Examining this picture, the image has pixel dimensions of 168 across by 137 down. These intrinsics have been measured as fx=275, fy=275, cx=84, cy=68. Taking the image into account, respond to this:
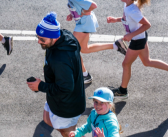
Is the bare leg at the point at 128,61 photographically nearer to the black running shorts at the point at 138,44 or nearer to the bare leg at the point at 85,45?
the black running shorts at the point at 138,44

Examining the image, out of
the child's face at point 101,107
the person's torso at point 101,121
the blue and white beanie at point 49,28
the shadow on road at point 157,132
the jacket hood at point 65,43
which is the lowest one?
the shadow on road at point 157,132

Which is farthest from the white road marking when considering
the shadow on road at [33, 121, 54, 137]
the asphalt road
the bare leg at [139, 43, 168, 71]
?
the shadow on road at [33, 121, 54, 137]

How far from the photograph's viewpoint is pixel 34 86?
3375 millimetres

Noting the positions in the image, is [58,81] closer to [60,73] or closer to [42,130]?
[60,73]

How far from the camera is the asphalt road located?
474 centimetres

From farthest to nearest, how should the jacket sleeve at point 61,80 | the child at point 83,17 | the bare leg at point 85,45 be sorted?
the bare leg at point 85,45, the child at point 83,17, the jacket sleeve at point 61,80

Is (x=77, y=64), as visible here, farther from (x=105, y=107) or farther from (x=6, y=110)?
(x=6, y=110)

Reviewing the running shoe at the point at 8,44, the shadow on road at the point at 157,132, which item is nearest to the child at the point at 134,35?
the shadow on road at the point at 157,132

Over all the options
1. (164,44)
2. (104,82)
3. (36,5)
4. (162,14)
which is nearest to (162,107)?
(104,82)

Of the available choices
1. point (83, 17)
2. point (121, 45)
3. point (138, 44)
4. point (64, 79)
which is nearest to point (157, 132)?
point (138, 44)

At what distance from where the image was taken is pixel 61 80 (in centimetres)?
318

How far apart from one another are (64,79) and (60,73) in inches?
3.4

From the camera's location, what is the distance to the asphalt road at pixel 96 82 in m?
4.74

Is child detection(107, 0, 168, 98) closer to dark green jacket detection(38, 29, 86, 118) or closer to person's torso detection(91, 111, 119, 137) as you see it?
dark green jacket detection(38, 29, 86, 118)
